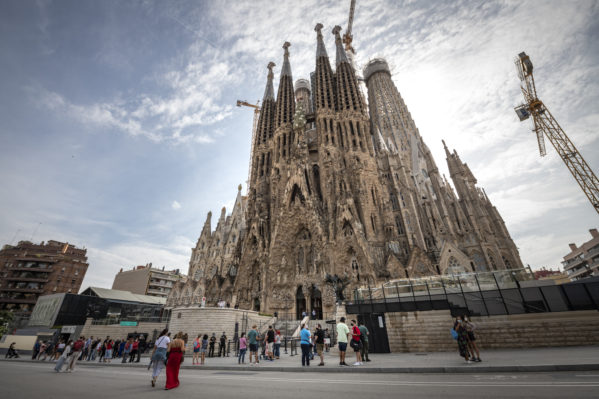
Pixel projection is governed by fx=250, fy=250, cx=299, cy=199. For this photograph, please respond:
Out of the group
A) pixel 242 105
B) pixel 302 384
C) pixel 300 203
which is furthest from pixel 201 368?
pixel 242 105

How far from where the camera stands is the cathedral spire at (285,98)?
159ft

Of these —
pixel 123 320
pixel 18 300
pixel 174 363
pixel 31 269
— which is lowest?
pixel 174 363

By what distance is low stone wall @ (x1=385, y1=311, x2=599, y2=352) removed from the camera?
1066cm

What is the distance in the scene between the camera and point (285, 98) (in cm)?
5191

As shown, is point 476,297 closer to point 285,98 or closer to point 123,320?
point 123,320

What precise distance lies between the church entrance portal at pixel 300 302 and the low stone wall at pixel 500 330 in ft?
67.4

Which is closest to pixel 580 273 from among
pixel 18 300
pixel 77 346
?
pixel 77 346

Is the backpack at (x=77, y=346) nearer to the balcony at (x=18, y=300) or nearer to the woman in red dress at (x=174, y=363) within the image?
the woman in red dress at (x=174, y=363)

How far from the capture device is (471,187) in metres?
41.9

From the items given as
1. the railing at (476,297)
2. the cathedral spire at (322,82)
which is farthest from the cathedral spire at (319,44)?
the railing at (476,297)

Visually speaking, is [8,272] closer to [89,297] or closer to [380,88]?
[89,297]

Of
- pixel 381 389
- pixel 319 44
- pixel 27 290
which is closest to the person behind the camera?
pixel 381 389

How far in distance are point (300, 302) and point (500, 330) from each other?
24.1 metres

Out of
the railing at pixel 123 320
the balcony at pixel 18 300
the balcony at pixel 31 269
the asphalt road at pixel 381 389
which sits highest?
the balcony at pixel 31 269
